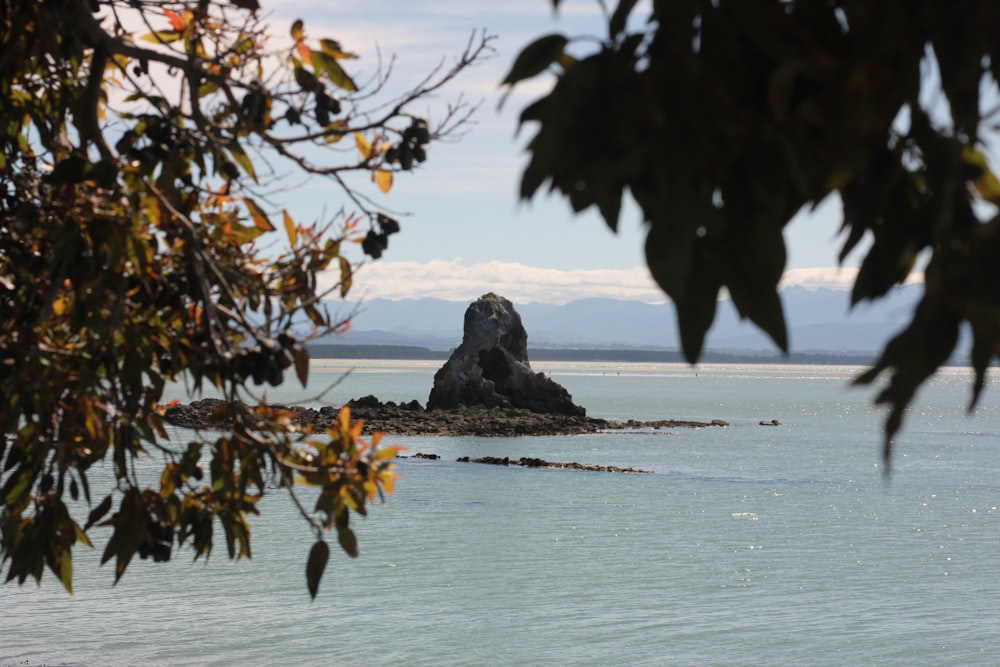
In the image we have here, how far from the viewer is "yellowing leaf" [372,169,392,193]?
5578 mm

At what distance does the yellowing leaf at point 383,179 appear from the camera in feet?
18.3

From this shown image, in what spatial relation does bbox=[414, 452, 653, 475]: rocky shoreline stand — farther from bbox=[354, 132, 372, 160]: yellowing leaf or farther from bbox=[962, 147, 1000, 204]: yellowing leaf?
bbox=[962, 147, 1000, 204]: yellowing leaf

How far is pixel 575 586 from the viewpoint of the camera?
2217 cm

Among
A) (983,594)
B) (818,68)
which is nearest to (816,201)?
(818,68)

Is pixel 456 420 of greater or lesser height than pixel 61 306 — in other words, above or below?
below

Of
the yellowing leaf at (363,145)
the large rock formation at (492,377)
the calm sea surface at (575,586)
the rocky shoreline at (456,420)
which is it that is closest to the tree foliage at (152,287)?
the yellowing leaf at (363,145)

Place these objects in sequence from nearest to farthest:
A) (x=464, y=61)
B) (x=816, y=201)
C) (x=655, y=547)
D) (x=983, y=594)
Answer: (x=816, y=201) < (x=464, y=61) < (x=983, y=594) < (x=655, y=547)

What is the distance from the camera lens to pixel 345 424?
490 centimetres

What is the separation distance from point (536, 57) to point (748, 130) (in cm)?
36

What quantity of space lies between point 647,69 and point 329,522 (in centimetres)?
313

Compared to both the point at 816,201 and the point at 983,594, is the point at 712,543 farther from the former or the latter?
the point at 816,201

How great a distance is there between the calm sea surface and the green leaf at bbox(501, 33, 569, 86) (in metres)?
14.9

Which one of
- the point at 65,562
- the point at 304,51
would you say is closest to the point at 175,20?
the point at 304,51

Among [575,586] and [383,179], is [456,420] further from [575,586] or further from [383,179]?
[383,179]
